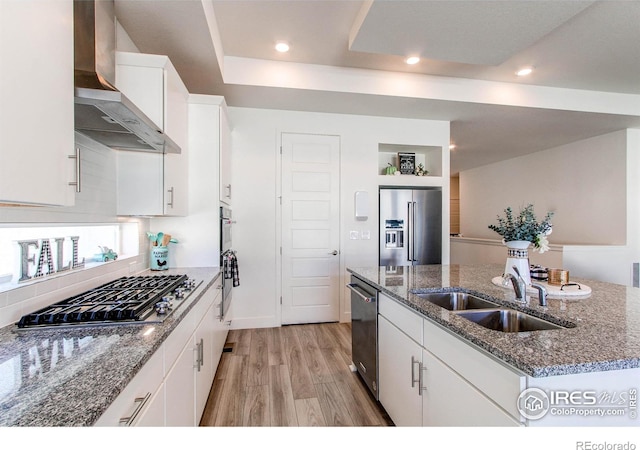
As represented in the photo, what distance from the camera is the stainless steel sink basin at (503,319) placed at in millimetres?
1419

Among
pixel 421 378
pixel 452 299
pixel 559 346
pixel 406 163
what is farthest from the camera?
pixel 406 163

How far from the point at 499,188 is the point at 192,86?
6221 mm

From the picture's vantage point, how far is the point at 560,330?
1.14 meters

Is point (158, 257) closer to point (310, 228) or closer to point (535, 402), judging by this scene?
point (310, 228)

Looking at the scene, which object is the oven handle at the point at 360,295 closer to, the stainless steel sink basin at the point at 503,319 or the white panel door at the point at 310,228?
the stainless steel sink basin at the point at 503,319

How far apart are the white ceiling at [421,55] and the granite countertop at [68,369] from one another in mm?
1971

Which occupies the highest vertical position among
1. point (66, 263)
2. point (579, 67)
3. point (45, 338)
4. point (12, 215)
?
point (579, 67)

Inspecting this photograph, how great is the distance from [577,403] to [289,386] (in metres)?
1.87

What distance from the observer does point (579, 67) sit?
10.1 feet

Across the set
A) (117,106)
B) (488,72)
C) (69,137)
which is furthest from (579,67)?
(69,137)

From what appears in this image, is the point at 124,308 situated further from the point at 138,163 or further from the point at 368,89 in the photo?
the point at 368,89

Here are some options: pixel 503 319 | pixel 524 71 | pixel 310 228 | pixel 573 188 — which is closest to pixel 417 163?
pixel 524 71

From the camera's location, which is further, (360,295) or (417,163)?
(417,163)

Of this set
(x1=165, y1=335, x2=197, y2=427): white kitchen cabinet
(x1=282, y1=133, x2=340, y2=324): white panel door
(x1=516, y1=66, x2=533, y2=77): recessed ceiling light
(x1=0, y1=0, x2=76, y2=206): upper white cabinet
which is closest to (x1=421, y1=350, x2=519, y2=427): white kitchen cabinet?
(x1=165, y1=335, x2=197, y2=427): white kitchen cabinet
